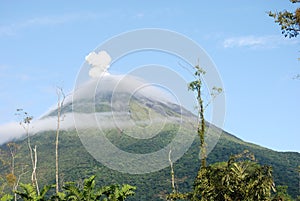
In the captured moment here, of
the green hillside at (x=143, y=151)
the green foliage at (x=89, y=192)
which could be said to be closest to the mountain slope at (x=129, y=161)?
the green hillside at (x=143, y=151)

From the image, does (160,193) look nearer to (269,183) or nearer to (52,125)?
(52,125)

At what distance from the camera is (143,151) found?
327 feet

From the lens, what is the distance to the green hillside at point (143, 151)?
81.1 metres

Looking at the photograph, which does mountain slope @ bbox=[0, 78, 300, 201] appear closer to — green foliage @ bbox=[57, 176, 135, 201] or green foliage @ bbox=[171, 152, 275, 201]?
green foliage @ bbox=[57, 176, 135, 201]

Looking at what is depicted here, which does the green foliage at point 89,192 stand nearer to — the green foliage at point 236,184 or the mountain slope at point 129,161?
the green foliage at point 236,184

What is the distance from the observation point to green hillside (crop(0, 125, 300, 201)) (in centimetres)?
8106

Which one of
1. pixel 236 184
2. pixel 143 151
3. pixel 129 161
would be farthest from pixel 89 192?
pixel 143 151

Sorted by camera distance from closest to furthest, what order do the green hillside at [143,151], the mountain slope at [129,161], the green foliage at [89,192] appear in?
the green foliage at [89,192] < the mountain slope at [129,161] < the green hillside at [143,151]

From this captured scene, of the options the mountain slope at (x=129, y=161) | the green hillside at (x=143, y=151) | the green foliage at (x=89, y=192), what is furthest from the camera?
the green hillside at (x=143, y=151)

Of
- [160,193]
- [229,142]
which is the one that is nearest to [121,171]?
[160,193]

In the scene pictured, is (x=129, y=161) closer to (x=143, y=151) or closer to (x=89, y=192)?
(x=143, y=151)

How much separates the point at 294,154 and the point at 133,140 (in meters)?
36.6

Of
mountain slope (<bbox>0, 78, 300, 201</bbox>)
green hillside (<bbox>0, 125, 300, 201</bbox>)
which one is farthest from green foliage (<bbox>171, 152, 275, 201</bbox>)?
green hillside (<bbox>0, 125, 300, 201</bbox>)

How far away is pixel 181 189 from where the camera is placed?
7919cm
